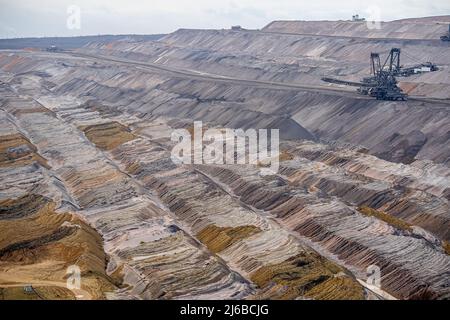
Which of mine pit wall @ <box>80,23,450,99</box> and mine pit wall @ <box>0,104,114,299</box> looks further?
mine pit wall @ <box>80,23,450,99</box>

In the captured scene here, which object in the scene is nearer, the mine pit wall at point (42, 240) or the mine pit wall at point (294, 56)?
the mine pit wall at point (42, 240)

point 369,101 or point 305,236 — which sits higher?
point 369,101

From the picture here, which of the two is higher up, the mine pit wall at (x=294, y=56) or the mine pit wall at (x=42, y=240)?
the mine pit wall at (x=294, y=56)

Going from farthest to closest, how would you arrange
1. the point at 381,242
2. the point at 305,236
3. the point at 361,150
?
the point at 361,150 → the point at 305,236 → the point at 381,242

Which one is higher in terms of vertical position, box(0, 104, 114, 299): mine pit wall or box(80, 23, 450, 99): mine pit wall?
box(80, 23, 450, 99): mine pit wall

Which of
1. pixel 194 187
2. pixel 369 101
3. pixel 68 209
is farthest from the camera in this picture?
pixel 369 101

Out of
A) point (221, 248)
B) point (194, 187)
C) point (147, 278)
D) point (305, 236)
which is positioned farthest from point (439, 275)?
point (194, 187)

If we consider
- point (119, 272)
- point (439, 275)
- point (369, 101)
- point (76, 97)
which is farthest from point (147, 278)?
point (76, 97)

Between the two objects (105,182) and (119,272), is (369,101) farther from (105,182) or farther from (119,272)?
(119,272)

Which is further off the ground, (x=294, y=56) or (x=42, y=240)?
(x=294, y=56)

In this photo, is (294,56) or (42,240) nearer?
(42,240)

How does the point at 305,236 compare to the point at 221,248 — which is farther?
the point at 305,236
